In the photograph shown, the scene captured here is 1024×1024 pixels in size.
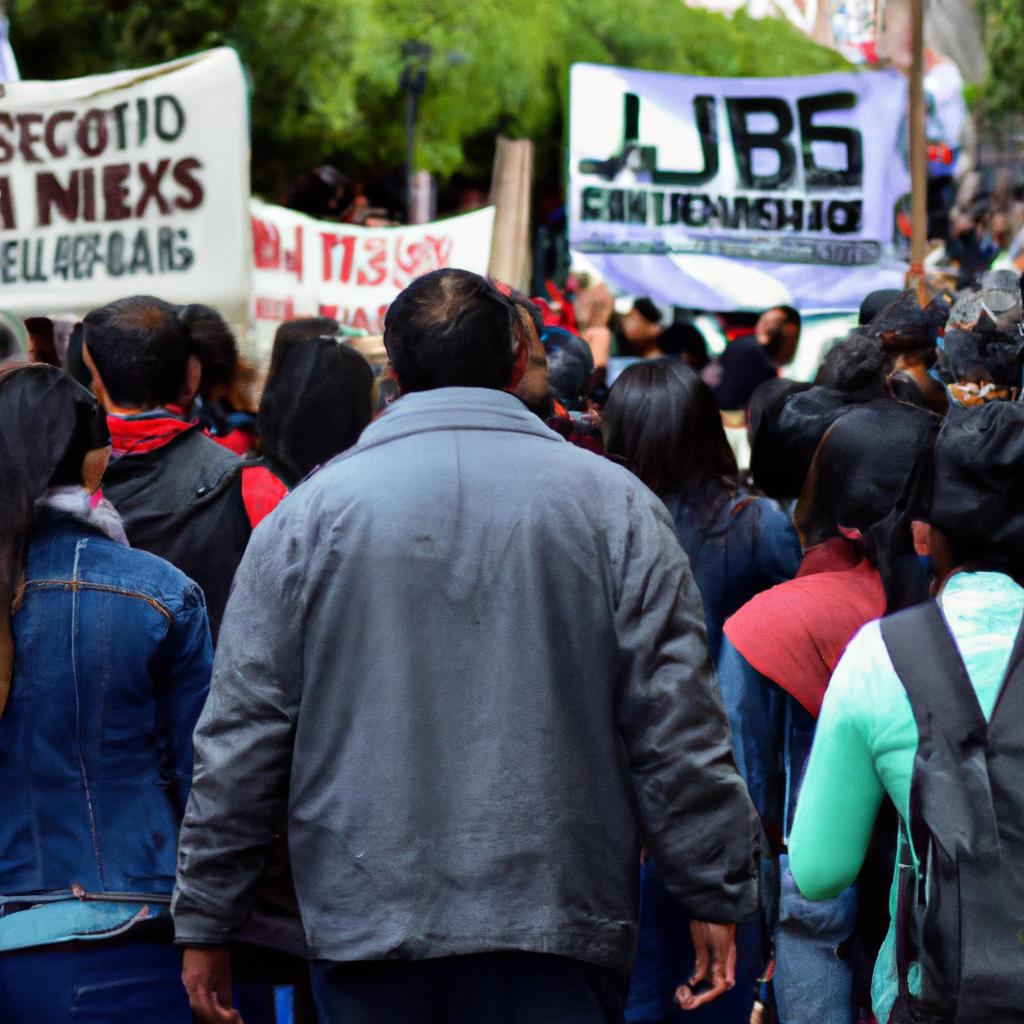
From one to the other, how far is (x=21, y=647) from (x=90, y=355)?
1.56 metres

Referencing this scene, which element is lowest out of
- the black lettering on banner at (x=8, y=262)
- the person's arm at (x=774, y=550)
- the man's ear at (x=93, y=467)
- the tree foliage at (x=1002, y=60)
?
the tree foliage at (x=1002, y=60)

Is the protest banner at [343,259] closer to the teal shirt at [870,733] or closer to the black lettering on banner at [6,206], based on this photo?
the black lettering on banner at [6,206]

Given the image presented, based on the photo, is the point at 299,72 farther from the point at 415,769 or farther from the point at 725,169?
the point at 415,769

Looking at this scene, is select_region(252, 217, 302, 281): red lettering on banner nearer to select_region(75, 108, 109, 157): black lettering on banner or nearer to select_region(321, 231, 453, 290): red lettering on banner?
select_region(321, 231, 453, 290): red lettering on banner

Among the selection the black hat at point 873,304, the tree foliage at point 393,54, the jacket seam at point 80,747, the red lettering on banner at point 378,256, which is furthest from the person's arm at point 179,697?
the tree foliage at point 393,54

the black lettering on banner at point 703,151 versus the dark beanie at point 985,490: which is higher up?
the dark beanie at point 985,490

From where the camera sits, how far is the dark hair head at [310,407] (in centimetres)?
472

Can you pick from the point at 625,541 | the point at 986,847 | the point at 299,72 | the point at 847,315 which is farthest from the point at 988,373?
the point at 299,72

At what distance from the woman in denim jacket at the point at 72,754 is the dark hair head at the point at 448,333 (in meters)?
0.69

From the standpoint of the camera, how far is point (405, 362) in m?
2.89

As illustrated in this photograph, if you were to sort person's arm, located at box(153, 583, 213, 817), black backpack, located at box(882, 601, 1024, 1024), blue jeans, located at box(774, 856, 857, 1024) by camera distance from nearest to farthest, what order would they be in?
black backpack, located at box(882, 601, 1024, 1024) → person's arm, located at box(153, 583, 213, 817) → blue jeans, located at box(774, 856, 857, 1024)

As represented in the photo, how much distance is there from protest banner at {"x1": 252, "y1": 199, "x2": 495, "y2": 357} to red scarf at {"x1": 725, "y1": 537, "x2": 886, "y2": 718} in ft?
20.1

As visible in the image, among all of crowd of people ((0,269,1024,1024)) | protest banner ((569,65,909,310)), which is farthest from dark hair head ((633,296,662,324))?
crowd of people ((0,269,1024,1024))

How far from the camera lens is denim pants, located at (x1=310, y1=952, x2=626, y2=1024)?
267 centimetres
